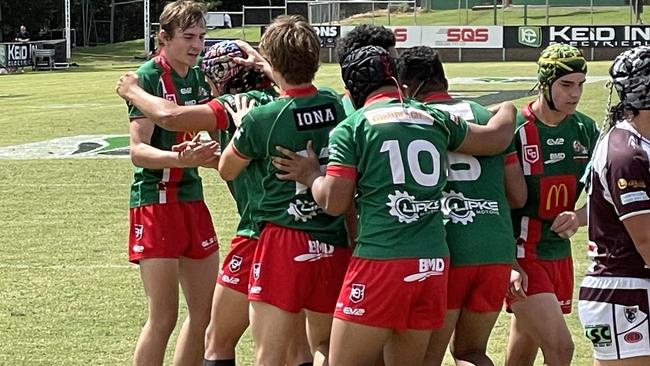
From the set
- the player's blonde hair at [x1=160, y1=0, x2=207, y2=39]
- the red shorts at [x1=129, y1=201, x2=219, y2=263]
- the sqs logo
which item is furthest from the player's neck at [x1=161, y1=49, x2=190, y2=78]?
the sqs logo

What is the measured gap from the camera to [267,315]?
531 cm

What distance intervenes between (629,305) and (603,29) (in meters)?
43.7

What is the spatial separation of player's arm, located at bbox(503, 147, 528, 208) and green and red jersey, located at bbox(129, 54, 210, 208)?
1763 mm

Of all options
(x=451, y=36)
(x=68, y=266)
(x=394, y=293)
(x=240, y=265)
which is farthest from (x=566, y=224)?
(x=451, y=36)

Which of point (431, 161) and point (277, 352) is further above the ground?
point (431, 161)

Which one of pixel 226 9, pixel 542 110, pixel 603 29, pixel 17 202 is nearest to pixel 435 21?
pixel 603 29

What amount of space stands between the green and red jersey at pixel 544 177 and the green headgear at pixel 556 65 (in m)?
0.17

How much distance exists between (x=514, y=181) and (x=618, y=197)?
1.35 m

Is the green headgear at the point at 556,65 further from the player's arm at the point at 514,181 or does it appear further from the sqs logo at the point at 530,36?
the sqs logo at the point at 530,36

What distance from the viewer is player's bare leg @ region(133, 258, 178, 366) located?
6.32 metres

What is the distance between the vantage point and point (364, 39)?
19.6ft

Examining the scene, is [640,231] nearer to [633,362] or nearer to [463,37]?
[633,362]

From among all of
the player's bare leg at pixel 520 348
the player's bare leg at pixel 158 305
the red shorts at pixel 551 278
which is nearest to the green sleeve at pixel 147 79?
the player's bare leg at pixel 158 305

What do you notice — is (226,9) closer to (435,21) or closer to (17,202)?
(435,21)
